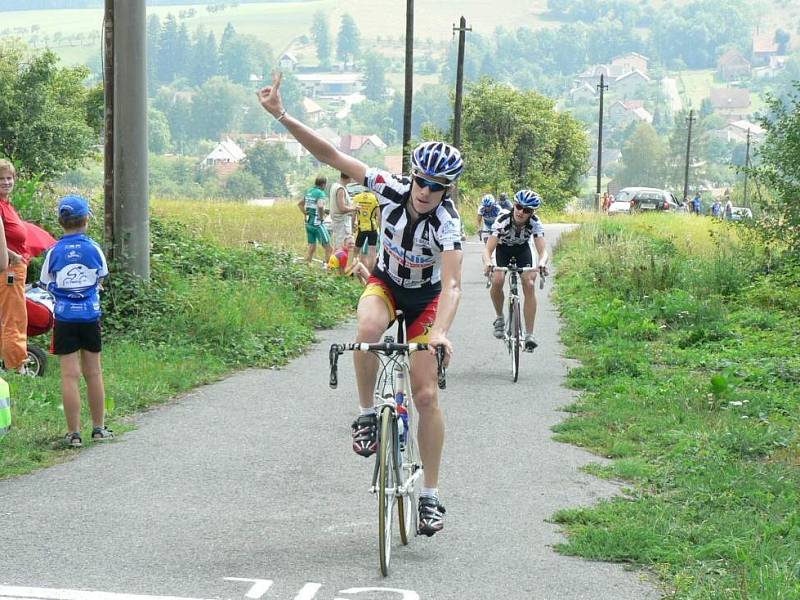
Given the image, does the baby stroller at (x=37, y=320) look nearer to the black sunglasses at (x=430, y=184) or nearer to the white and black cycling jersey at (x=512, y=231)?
the white and black cycling jersey at (x=512, y=231)

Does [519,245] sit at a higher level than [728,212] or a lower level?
higher

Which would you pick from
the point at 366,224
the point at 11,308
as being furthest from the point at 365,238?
the point at 11,308

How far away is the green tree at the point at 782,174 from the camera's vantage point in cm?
1977

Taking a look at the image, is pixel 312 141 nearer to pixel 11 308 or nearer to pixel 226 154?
pixel 11 308

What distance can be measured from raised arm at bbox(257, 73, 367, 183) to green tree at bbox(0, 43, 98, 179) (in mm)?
53481

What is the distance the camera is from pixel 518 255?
14055 mm

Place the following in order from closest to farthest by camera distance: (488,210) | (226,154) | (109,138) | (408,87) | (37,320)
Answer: (37,320), (109,138), (488,210), (408,87), (226,154)

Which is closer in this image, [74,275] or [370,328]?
[370,328]

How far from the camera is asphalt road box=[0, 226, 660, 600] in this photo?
6.07 m

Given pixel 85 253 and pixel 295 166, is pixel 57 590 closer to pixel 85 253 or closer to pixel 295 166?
pixel 85 253

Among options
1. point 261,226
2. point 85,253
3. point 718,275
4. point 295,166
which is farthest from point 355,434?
point 295,166

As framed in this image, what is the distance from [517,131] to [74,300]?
68.3 m

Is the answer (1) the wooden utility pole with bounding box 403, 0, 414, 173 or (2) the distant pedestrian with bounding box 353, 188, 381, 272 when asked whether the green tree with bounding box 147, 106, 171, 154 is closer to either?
(1) the wooden utility pole with bounding box 403, 0, 414, 173

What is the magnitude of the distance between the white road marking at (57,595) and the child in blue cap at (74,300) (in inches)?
133
